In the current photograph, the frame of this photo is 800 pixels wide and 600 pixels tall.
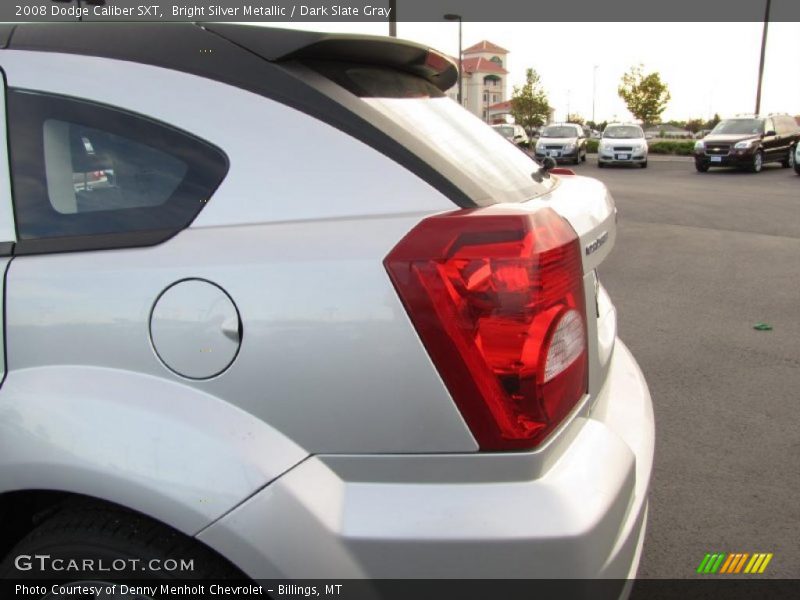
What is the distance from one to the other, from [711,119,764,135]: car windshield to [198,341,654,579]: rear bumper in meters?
24.3

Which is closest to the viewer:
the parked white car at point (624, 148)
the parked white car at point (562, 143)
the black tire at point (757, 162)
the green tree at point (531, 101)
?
the black tire at point (757, 162)

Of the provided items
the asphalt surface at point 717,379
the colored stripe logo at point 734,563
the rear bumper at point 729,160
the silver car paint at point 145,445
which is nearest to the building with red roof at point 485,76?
the rear bumper at point 729,160

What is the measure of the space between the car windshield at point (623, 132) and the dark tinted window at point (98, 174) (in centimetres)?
2661

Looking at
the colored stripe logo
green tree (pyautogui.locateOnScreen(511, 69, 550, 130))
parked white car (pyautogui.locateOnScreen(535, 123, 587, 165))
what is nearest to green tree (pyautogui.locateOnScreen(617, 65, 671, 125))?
green tree (pyautogui.locateOnScreen(511, 69, 550, 130))

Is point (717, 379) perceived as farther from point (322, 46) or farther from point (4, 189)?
point (4, 189)

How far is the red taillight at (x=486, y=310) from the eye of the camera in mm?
1386

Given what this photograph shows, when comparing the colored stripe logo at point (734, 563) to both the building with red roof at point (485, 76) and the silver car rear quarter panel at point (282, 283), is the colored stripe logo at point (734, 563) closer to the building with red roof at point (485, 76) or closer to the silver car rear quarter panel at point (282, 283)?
the silver car rear quarter panel at point (282, 283)

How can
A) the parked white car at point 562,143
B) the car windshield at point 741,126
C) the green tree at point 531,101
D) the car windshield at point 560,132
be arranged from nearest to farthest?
the car windshield at point 741,126, the parked white car at point 562,143, the car windshield at point 560,132, the green tree at point 531,101

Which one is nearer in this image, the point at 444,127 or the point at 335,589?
the point at 335,589

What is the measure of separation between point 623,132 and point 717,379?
78.2 ft

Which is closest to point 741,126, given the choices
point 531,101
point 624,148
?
point 624,148

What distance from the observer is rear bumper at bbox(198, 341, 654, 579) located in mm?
1359

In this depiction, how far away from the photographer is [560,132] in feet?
92.6

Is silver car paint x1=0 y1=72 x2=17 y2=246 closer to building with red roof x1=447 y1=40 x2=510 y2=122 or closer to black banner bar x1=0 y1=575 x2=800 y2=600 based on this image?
black banner bar x1=0 y1=575 x2=800 y2=600
